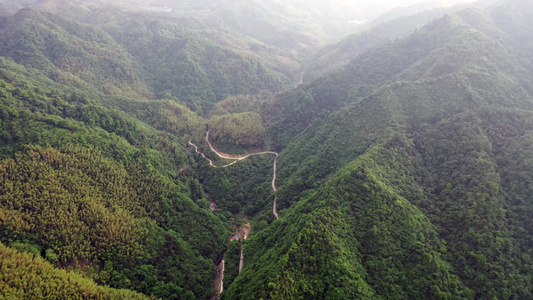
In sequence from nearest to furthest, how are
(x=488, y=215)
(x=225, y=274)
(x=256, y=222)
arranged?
(x=488, y=215), (x=225, y=274), (x=256, y=222)

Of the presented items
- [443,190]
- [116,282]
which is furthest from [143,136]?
[443,190]

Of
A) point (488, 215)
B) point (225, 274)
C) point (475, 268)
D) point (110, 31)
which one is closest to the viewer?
point (475, 268)

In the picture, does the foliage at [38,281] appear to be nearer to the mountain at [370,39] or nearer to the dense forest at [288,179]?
the dense forest at [288,179]

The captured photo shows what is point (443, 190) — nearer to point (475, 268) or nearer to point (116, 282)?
point (475, 268)

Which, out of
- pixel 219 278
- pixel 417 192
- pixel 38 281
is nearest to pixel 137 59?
pixel 219 278

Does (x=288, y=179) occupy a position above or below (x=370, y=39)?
below

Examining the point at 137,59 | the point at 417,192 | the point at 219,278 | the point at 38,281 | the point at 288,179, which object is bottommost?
the point at 137,59

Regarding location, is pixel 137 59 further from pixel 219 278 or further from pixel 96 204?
pixel 219 278

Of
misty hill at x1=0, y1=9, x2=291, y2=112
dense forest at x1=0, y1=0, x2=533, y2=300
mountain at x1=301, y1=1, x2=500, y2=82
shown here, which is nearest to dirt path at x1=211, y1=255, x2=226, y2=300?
dense forest at x1=0, y1=0, x2=533, y2=300
